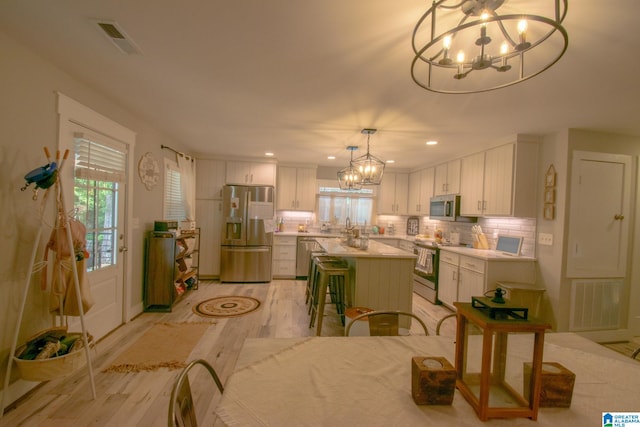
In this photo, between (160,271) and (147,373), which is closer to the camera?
(147,373)

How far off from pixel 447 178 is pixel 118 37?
15.1 feet

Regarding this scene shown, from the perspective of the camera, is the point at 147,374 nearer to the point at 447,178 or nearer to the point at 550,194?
the point at 550,194

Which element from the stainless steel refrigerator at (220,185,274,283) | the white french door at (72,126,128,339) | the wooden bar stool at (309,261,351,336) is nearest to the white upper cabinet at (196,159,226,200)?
the stainless steel refrigerator at (220,185,274,283)

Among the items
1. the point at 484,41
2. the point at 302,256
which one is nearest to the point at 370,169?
the point at 484,41

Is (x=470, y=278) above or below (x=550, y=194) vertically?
below

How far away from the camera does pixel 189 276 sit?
13.7 ft

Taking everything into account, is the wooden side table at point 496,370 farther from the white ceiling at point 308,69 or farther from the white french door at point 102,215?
the white french door at point 102,215

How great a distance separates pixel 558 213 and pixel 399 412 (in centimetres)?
341

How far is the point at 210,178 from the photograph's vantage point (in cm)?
519

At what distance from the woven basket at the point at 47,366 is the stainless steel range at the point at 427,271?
420 cm

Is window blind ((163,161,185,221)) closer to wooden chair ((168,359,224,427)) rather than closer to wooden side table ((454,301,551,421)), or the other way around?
wooden chair ((168,359,224,427))

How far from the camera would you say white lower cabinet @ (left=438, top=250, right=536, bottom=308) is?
11.0 ft

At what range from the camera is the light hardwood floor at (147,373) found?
1803 millimetres

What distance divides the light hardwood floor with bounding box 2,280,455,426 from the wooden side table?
1832 millimetres
